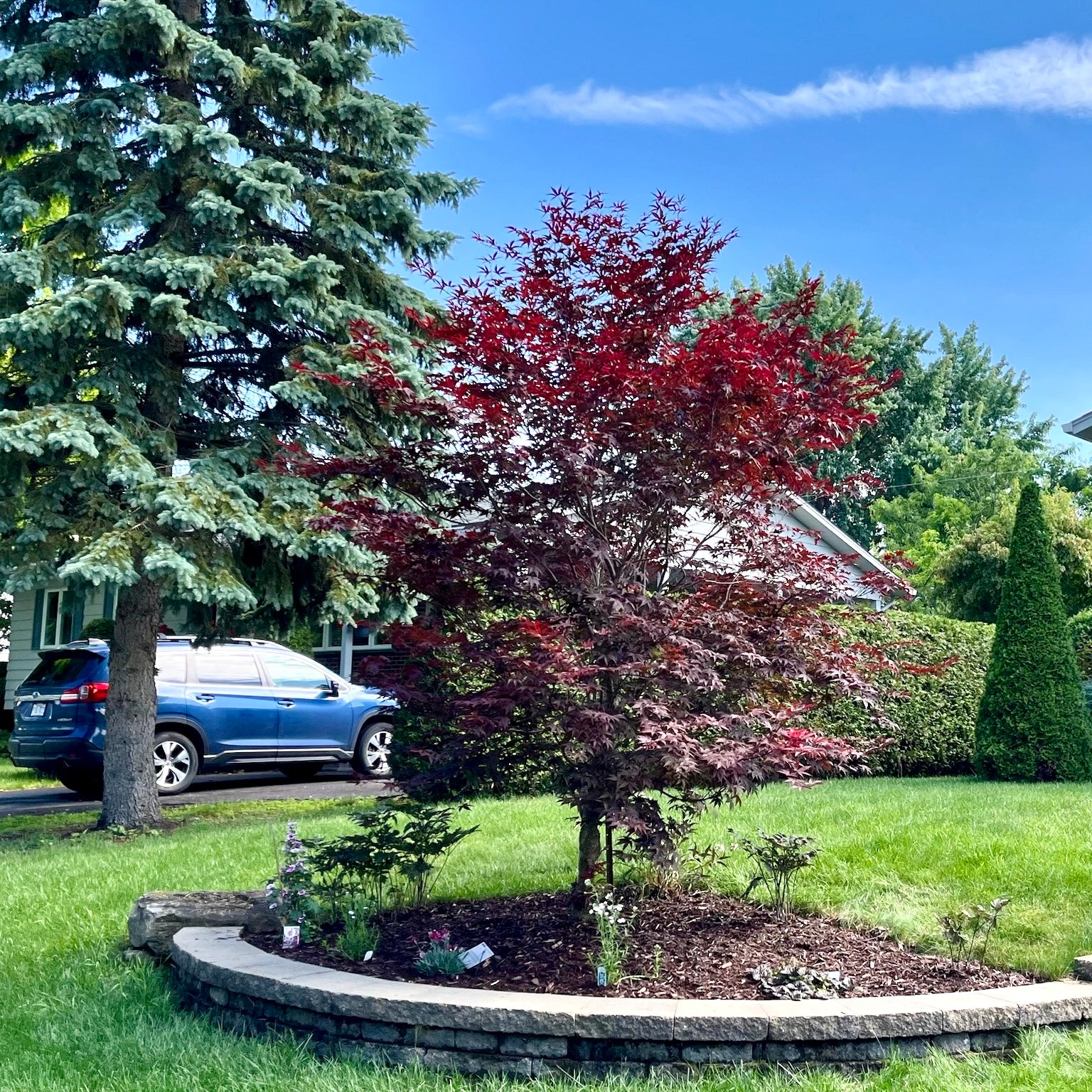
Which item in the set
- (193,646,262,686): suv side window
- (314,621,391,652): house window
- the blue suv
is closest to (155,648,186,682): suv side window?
the blue suv

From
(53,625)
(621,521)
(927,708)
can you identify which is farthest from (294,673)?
(53,625)

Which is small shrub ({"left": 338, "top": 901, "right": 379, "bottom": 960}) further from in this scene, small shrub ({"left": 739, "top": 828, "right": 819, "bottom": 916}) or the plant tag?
small shrub ({"left": 739, "top": 828, "right": 819, "bottom": 916})

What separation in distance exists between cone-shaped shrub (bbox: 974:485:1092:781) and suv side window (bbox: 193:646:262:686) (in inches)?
309

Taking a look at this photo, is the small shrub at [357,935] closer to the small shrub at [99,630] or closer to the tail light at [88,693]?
the tail light at [88,693]

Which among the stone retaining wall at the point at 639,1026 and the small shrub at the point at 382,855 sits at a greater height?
the small shrub at the point at 382,855

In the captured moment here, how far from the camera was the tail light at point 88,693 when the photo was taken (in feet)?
36.6

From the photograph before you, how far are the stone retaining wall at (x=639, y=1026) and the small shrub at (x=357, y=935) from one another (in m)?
0.49

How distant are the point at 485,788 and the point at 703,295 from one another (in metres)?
2.43

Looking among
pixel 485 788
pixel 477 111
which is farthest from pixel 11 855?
pixel 477 111

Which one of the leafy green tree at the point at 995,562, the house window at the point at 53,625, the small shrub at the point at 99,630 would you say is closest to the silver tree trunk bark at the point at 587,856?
the small shrub at the point at 99,630

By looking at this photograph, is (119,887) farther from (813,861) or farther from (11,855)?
(813,861)

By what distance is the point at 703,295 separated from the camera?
486cm

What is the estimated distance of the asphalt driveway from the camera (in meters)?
11.7

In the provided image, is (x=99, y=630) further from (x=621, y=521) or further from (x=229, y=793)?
(x=621, y=521)
